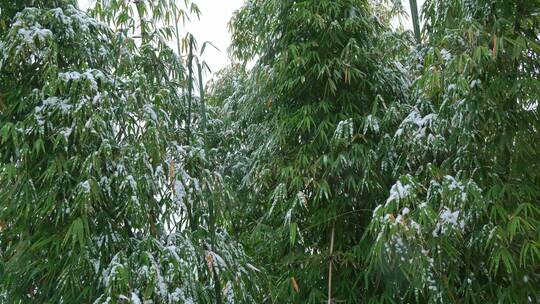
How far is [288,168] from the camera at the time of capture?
3.38m

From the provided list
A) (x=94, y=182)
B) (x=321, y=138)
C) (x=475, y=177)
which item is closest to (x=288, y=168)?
(x=321, y=138)

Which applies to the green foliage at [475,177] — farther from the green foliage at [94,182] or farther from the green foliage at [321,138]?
the green foliage at [94,182]

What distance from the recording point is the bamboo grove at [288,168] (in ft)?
8.50

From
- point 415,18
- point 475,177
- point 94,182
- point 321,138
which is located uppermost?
point 415,18

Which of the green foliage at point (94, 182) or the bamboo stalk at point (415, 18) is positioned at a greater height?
the bamboo stalk at point (415, 18)

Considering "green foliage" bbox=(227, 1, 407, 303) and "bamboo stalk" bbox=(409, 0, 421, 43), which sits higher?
"bamboo stalk" bbox=(409, 0, 421, 43)

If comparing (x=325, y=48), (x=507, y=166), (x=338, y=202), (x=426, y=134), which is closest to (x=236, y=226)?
(x=338, y=202)

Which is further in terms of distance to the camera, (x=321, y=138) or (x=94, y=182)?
(x=321, y=138)

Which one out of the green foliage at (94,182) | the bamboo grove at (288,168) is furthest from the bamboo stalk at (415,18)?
the green foliage at (94,182)

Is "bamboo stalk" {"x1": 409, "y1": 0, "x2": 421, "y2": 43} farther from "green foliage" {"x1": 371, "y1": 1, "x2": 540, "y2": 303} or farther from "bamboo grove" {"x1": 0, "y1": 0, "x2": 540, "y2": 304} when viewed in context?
"green foliage" {"x1": 371, "y1": 1, "x2": 540, "y2": 303}

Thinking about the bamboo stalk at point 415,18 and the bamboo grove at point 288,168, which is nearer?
the bamboo grove at point 288,168

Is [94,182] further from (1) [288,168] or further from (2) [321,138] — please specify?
(2) [321,138]

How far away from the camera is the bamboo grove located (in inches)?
102

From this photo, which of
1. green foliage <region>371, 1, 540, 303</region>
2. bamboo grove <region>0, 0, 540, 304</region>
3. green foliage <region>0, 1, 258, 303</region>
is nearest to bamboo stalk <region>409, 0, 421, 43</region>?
bamboo grove <region>0, 0, 540, 304</region>
